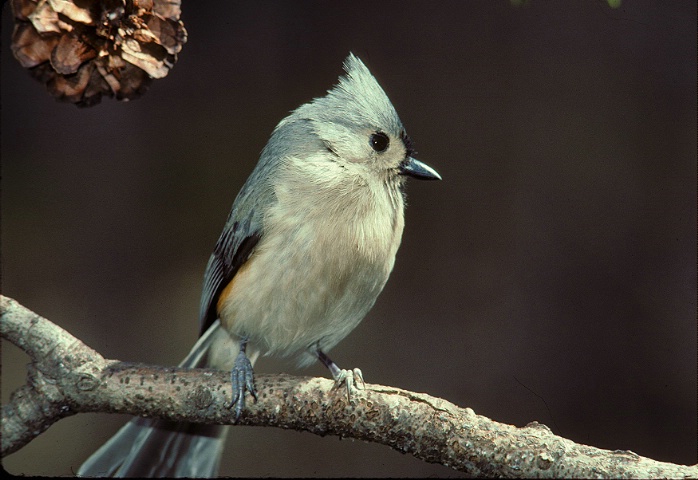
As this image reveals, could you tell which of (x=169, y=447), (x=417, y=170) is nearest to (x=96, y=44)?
(x=417, y=170)

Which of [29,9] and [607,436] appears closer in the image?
[29,9]

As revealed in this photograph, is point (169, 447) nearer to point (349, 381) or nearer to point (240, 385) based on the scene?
point (240, 385)

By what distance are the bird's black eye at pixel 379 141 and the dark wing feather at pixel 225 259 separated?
345mm

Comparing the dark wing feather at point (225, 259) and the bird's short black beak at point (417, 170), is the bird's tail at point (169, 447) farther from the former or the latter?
the bird's short black beak at point (417, 170)

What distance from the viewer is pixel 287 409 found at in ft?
4.77

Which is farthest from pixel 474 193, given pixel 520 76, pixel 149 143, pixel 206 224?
pixel 149 143

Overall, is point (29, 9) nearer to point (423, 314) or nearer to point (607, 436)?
point (423, 314)

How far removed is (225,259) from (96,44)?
0.58 metres

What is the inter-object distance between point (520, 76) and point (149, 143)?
0.99m

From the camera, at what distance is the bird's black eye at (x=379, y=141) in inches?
63.4

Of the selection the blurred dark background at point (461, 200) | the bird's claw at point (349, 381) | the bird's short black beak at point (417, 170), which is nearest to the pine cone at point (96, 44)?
the blurred dark background at point (461, 200)

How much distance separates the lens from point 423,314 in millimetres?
1720

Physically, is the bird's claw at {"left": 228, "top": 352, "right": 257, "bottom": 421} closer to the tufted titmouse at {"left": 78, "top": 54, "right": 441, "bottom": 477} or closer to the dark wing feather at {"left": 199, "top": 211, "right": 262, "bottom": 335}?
the tufted titmouse at {"left": 78, "top": 54, "right": 441, "bottom": 477}

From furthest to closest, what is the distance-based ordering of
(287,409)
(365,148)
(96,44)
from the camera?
(365,148)
(287,409)
(96,44)
